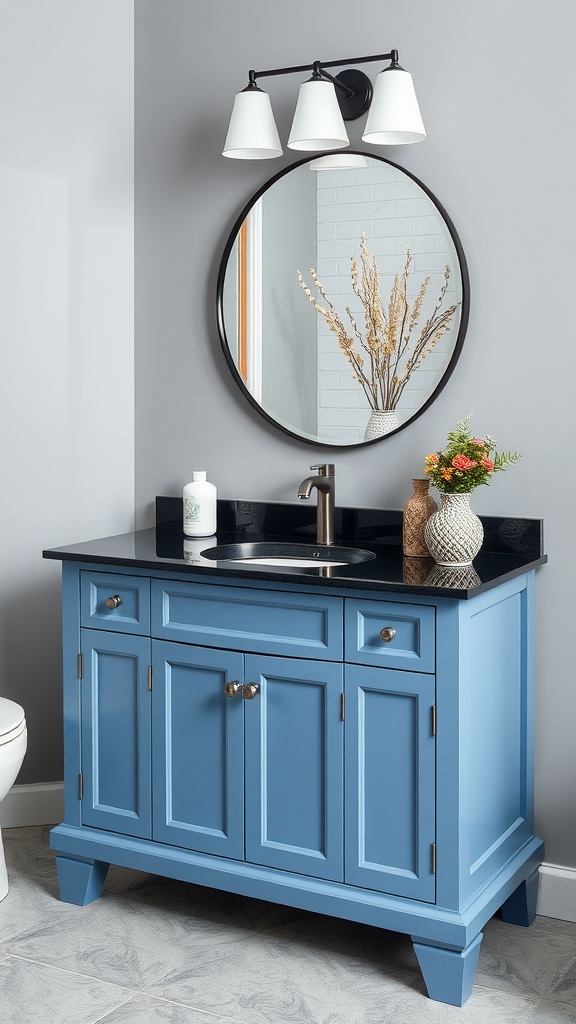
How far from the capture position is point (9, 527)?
288 centimetres

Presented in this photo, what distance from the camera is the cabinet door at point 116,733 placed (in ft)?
7.71

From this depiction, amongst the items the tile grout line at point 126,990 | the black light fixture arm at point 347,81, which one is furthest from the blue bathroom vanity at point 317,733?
the black light fixture arm at point 347,81

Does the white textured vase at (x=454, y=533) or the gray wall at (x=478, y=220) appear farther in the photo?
the gray wall at (x=478, y=220)

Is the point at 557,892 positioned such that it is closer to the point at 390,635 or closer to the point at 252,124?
the point at 390,635

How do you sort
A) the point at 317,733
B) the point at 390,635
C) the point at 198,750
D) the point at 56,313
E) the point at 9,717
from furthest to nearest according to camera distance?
1. the point at 56,313
2. the point at 9,717
3. the point at 198,750
4. the point at 317,733
5. the point at 390,635

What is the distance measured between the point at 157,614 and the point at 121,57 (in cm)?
164

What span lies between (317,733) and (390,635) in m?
0.28

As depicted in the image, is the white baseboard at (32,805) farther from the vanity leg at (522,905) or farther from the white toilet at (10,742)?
the vanity leg at (522,905)

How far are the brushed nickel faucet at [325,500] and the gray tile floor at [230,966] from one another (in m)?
0.90

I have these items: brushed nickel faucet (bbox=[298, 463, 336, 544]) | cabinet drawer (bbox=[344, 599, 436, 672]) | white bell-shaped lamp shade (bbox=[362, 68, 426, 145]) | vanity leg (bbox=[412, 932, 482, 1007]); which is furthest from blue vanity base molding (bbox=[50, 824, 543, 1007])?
white bell-shaped lamp shade (bbox=[362, 68, 426, 145])

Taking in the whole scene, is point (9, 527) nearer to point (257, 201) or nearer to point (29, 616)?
point (29, 616)

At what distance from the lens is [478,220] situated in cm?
242

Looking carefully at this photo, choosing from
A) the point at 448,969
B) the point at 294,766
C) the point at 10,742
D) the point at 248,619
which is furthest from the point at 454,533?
the point at 10,742

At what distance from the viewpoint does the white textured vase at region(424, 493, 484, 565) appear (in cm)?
216
